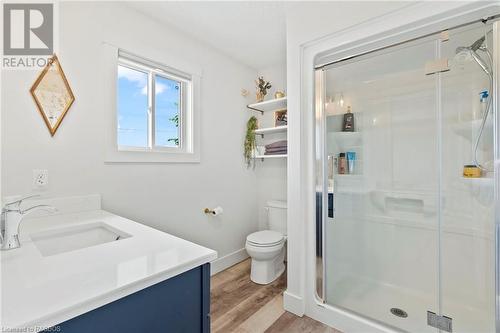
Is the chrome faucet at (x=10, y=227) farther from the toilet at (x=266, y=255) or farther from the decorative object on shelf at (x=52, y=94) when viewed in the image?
the toilet at (x=266, y=255)

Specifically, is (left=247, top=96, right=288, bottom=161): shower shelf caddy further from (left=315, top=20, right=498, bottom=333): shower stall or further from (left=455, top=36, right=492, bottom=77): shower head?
(left=455, top=36, right=492, bottom=77): shower head

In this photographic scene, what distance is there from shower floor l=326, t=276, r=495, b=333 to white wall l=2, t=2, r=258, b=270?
4.32 feet

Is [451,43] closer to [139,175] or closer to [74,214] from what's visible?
[139,175]

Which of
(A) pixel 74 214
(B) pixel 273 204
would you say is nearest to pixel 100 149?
(A) pixel 74 214

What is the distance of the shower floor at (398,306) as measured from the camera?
146 centimetres

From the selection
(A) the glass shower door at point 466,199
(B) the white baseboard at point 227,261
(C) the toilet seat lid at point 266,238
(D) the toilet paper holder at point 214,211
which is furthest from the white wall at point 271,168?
(A) the glass shower door at point 466,199

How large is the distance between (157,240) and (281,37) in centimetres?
220

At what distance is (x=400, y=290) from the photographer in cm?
184

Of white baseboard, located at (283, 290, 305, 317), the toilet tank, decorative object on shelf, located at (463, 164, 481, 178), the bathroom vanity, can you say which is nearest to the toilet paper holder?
the toilet tank

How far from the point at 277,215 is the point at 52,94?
7.28 ft

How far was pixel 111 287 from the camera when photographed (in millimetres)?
667

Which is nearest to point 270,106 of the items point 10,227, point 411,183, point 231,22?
point 231,22

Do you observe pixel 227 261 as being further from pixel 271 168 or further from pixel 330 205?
pixel 330 205

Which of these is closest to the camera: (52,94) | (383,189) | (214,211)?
(52,94)
